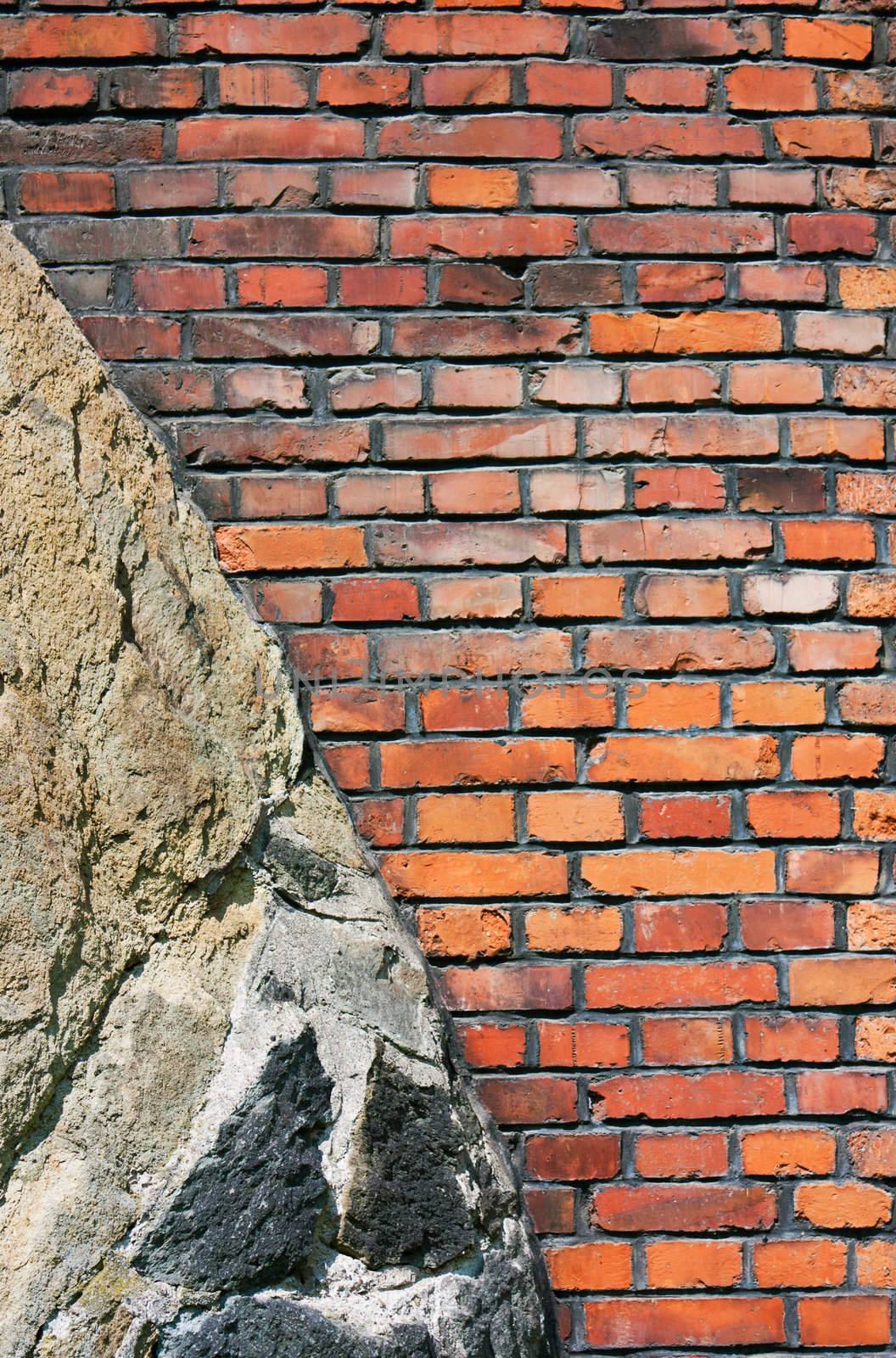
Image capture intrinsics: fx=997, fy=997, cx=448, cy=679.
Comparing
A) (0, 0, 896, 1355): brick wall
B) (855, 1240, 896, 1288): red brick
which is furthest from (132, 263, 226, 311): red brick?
(855, 1240, 896, 1288): red brick

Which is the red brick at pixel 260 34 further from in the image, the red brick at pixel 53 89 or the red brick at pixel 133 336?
the red brick at pixel 133 336

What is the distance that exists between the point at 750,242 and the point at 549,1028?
1324 millimetres

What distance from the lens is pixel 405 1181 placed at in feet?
4.74

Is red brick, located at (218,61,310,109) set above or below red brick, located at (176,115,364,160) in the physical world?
above

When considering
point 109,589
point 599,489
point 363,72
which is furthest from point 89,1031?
point 363,72

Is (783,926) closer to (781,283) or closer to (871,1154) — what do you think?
(871,1154)

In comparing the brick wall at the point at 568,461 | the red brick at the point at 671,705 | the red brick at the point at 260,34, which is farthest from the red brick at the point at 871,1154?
the red brick at the point at 260,34

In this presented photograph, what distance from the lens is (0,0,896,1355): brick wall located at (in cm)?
157

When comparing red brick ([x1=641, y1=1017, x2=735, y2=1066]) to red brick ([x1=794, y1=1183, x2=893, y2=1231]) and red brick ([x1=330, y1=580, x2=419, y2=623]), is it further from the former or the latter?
red brick ([x1=330, y1=580, x2=419, y2=623])

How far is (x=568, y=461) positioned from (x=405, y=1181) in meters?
1.13

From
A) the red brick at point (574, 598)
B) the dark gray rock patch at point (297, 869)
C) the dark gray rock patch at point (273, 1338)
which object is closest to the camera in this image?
the dark gray rock patch at point (273, 1338)

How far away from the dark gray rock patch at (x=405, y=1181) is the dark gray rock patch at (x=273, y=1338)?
0.10 m

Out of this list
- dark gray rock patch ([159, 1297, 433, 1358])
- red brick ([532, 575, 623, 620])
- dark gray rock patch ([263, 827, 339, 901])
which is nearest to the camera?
dark gray rock patch ([159, 1297, 433, 1358])

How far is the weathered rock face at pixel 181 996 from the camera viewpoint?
1359 millimetres
